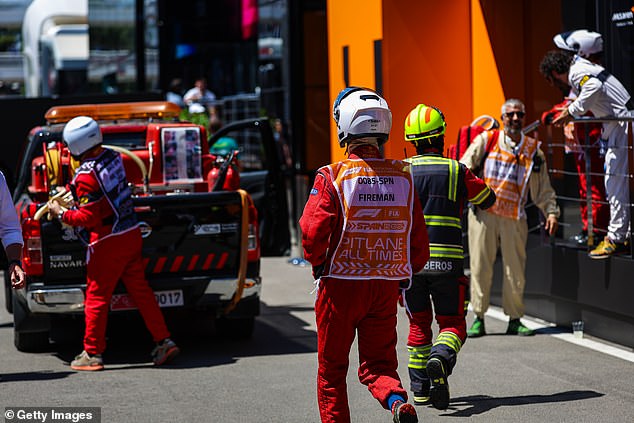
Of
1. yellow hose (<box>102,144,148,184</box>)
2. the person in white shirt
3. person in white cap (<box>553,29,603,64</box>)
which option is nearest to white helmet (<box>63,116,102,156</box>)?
yellow hose (<box>102,144,148,184</box>)

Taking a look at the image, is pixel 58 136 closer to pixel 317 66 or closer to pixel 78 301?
pixel 78 301

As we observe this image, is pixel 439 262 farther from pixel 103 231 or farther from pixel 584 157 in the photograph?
pixel 584 157

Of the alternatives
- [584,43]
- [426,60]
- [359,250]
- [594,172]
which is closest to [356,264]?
[359,250]

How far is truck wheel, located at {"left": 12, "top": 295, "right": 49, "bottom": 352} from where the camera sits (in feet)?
32.9

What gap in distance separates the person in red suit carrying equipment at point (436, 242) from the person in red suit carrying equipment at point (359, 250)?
4.36 feet

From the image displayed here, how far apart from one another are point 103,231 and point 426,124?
2811 mm

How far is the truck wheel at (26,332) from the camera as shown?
10016 millimetres

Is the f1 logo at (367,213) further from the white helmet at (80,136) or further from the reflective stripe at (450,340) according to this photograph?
the white helmet at (80,136)

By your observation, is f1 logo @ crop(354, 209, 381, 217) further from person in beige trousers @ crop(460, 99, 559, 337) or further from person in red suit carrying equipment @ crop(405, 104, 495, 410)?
person in beige trousers @ crop(460, 99, 559, 337)

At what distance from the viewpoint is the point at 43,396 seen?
8.45 meters

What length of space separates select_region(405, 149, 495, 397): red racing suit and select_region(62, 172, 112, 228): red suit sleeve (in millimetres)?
2559

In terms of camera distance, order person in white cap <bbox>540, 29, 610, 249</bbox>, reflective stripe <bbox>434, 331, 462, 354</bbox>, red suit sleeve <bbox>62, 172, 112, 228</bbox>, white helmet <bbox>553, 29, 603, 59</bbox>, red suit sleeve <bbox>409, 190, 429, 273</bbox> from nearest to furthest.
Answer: red suit sleeve <bbox>409, 190, 429, 273</bbox> < reflective stripe <bbox>434, 331, 462, 354</bbox> < red suit sleeve <bbox>62, 172, 112, 228</bbox> < person in white cap <bbox>540, 29, 610, 249</bbox> < white helmet <bbox>553, 29, 603, 59</bbox>

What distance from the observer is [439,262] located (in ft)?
26.0

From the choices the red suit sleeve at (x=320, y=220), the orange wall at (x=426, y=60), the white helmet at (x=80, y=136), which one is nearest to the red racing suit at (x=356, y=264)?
the red suit sleeve at (x=320, y=220)
